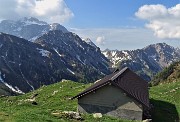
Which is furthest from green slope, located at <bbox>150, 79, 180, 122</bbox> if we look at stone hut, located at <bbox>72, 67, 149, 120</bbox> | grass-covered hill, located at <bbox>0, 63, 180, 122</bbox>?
stone hut, located at <bbox>72, 67, 149, 120</bbox>

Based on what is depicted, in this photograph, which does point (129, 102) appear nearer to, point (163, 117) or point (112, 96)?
point (112, 96)

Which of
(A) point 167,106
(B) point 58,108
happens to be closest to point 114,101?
(B) point 58,108

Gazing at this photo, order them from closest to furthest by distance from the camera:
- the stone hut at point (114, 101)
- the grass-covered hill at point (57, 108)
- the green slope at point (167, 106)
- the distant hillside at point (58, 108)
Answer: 1. the grass-covered hill at point (57, 108)
2. the distant hillside at point (58, 108)
3. the stone hut at point (114, 101)
4. the green slope at point (167, 106)

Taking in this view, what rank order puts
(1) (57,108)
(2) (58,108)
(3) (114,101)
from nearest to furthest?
1. (3) (114,101)
2. (2) (58,108)
3. (1) (57,108)

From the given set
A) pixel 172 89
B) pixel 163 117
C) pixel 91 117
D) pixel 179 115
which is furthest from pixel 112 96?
pixel 172 89

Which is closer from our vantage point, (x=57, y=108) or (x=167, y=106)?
(x=57, y=108)

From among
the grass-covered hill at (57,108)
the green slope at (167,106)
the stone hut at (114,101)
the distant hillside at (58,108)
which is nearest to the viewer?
the grass-covered hill at (57,108)

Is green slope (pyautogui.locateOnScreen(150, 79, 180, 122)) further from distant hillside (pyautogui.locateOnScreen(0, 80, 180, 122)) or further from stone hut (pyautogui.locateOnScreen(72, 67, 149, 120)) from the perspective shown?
stone hut (pyautogui.locateOnScreen(72, 67, 149, 120))

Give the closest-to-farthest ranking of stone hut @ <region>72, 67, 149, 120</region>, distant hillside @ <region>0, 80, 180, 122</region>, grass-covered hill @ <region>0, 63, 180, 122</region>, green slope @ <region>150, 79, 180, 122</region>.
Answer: grass-covered hill @ <region>0, 63, 180, 122</region>
distant hillside @ <region>0, 80, 180, 122</region>
stone hut @ <region>72, 67, 149, 120</region>
green slope @ <region>150, 79, 180, 122</region>

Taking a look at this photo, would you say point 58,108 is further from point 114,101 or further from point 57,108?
point 114,101

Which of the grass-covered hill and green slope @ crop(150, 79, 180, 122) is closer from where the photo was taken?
the grass-covered hill

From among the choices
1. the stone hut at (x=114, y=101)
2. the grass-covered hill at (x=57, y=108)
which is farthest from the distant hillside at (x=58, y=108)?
the stone hut at (x=114, y=101)

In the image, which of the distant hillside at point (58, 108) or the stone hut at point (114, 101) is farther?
the stone hut at point (114, 101)

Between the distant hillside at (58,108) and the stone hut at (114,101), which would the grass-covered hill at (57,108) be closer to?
the distant hillside at (58,108)
